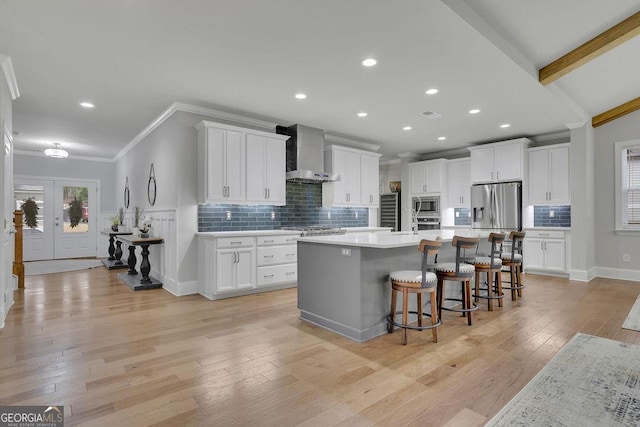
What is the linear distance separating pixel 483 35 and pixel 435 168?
5.16 meters

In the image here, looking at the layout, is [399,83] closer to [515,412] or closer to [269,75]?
[269,75]

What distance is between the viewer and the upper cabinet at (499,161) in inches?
257

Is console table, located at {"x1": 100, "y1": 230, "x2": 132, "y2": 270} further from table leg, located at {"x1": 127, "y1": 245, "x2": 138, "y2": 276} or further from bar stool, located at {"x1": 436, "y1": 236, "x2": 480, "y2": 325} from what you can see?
bar stool, located at {"x1": 436, "y1": 236, "x2": 480, "y2": 325}

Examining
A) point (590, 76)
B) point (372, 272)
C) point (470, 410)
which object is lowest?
Answer: point (470, 410)

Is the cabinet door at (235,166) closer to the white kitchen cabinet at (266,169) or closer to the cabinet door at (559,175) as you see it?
the white kitchen cabinet at (266,169)

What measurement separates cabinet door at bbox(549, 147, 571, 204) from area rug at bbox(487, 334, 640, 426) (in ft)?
13.3

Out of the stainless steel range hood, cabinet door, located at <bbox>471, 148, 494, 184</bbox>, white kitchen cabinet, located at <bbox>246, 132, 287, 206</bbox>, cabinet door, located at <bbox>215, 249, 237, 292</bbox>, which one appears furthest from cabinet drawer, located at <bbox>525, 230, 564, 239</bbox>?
cabinet door, located at <bbox>215, 249, 237, 292</bbox>

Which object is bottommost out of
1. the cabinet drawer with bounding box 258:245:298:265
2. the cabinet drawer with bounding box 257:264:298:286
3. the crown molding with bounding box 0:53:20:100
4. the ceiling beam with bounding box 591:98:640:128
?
the cabinet drawer with bounding box 257:264:298:286

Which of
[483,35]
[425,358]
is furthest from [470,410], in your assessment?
[483,35]

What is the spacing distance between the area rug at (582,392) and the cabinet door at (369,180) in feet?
14.7

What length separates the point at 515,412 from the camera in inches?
76.0

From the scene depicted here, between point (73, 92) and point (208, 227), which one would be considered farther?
point (208, 227)

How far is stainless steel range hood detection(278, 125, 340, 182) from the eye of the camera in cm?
573

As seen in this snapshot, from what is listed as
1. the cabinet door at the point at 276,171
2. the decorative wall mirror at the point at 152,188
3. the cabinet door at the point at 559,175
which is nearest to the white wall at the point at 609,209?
the cabinet door at the point at 559,175
